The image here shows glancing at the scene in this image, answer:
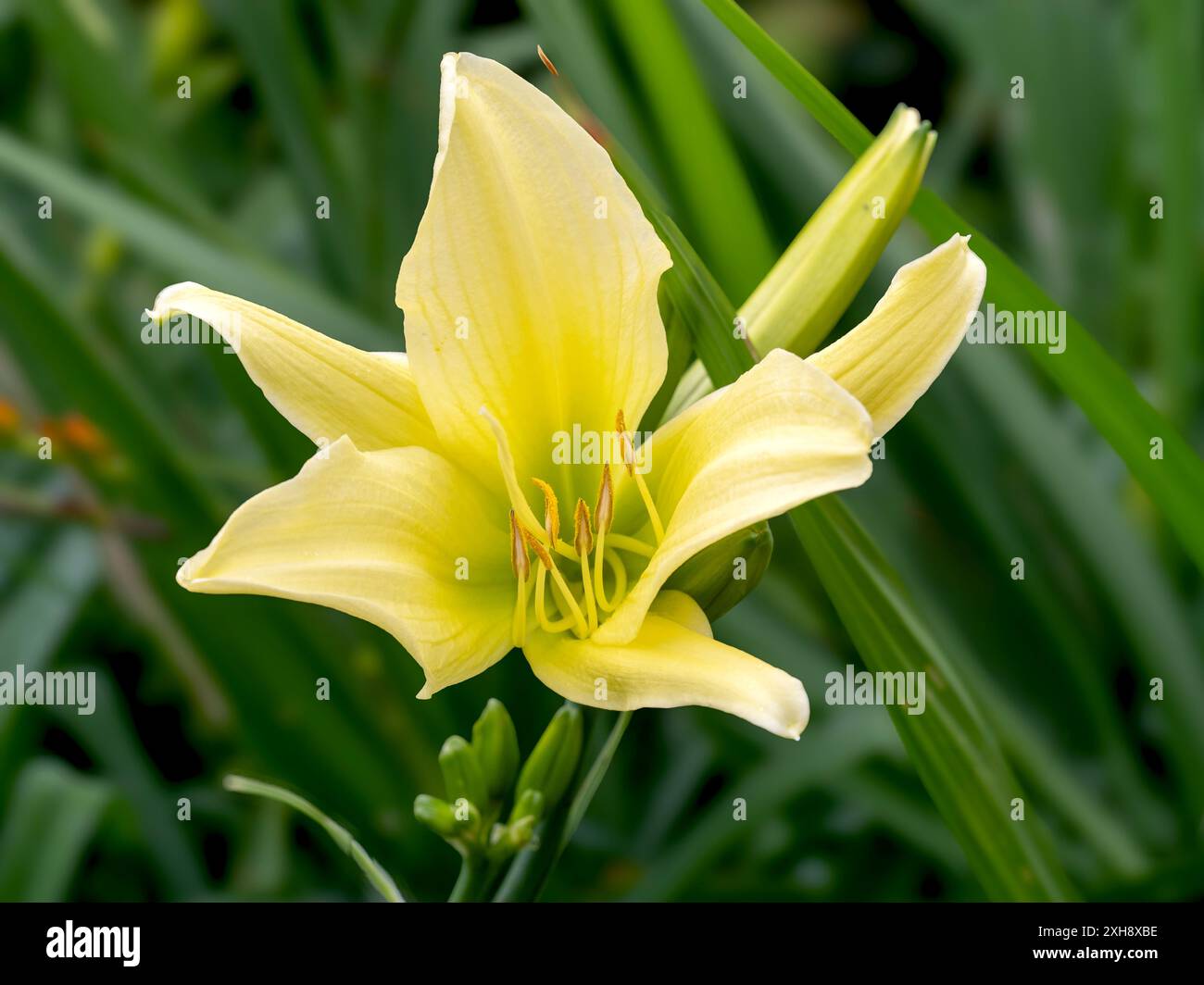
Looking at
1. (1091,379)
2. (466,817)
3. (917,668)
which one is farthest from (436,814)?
(1091,379)

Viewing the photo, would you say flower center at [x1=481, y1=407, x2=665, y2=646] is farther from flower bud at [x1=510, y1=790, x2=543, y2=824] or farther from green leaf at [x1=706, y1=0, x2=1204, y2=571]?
green leaf at [x1=706, y1=0, x2=1204, y2=571]

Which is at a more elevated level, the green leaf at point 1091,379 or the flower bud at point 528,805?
the green leaf at point 1091,379

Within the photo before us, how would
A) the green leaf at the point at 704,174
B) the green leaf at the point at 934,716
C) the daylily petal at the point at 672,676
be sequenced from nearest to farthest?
1. the daylily petal at the point at 672,676
2. the green leaf at the point at 934,716
3. the green leaf at the point at 704,174

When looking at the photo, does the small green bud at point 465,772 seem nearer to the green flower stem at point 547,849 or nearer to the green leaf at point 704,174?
the green flower stem at point 547,849

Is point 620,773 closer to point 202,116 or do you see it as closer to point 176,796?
point 176,796

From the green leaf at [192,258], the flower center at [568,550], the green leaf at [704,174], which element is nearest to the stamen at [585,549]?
the flower center at [568,550]

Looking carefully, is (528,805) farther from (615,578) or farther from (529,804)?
(615,578)
